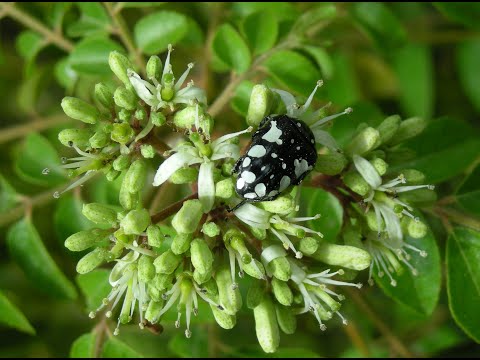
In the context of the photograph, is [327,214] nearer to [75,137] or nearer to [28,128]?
[75,137]

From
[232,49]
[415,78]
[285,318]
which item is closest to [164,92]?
[232,49]

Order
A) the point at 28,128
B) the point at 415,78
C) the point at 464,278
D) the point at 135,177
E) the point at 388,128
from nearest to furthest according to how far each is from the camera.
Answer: the point at 135,177 < the point at 388,128 < the point at 464,278 < the point at 28,128 < the point at 415,78

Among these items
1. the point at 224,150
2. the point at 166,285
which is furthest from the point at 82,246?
the point at 224,150

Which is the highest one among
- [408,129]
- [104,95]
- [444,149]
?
[104,95]

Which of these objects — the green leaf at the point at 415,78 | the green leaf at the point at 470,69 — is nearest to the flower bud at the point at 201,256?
the green leaf at the point at 415,78

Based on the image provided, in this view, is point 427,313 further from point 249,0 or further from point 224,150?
point 249,0

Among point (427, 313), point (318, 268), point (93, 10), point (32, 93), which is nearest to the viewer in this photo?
point (318, 268)

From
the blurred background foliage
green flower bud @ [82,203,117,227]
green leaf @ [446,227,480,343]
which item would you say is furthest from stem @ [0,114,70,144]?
green leaf @ [446,227,480,343]

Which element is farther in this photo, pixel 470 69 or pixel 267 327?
pixel 470 69
